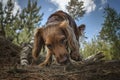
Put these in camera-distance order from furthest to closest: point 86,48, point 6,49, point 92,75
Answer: point 86,48
point 6,49
point 92,75

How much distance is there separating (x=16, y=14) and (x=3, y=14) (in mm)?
1152

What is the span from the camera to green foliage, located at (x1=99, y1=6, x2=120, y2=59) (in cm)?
1697

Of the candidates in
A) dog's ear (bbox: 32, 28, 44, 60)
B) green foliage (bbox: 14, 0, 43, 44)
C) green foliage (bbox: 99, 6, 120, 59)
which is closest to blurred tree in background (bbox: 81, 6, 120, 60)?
green foliage (bbox: 99, 6, 120, 59)

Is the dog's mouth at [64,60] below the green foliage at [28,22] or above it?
below

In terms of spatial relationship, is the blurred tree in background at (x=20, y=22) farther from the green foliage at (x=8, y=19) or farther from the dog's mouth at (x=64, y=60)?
the dog's mouth at (x=64, y=60)

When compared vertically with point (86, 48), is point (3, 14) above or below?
above

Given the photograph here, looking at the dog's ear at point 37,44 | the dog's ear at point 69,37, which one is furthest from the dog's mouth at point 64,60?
the dog's ear at point 37,44

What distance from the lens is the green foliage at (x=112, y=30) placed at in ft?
55.7

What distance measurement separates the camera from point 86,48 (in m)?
18.5

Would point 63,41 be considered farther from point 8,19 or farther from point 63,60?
point 8,19

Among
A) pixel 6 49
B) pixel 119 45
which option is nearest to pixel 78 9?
pixel 119 45

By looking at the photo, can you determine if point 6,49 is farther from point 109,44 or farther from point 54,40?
point 109,44

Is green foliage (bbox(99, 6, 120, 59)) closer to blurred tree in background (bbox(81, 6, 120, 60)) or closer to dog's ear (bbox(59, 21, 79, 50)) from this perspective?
blurred tree in background (bbox(81, 6, 120, 60))

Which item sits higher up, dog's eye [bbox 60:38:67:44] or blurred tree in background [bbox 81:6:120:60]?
blurred tree in background [bbox 81:6:120:60]
